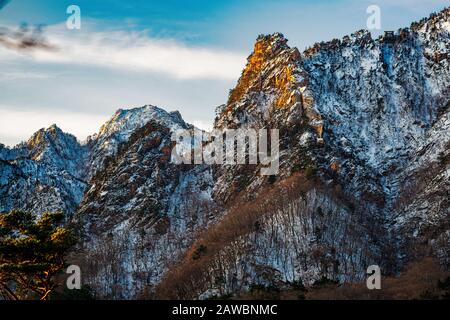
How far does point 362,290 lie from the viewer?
13500 cm

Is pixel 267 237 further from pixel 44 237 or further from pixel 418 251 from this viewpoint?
pixel 44 237

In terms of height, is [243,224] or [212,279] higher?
[243,224]

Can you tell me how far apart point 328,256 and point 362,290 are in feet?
115

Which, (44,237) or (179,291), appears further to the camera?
(179,291)

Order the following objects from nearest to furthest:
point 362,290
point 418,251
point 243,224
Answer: point 362,290 → point 418,251 → point 243,224

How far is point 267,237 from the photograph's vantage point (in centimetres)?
18162

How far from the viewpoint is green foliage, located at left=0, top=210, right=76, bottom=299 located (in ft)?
200

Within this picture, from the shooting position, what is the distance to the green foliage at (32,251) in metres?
60.8

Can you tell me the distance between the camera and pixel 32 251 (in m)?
61.9
